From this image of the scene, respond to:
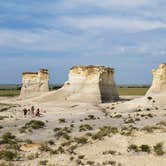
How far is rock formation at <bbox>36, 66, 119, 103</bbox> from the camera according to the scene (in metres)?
Answer: 61.1

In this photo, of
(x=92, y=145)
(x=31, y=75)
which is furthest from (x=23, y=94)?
(x=92, y=145)

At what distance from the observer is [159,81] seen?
57.3m

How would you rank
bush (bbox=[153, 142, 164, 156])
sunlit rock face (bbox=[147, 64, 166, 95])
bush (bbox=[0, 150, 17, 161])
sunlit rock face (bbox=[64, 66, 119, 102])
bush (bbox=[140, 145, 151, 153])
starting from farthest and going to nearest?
sunlit rock face (bbox=[64, 66, 119, 102]), sunlit rock face (bbox=[147, 64, 166, 95]), bush (bbox=[140, 145, 151, 153]), bush (bbox=[0, 150, 17, 161]), bush (bbox=[153, 142, 164, 156])

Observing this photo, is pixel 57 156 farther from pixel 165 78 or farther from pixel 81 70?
pixel 81 70

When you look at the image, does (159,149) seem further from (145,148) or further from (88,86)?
(88,86)

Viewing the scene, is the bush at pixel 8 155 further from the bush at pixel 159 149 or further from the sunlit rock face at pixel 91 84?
the sunlit rock face at pixel 91 84

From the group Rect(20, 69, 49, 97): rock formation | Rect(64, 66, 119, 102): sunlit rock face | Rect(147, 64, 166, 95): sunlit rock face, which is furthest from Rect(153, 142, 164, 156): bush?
Rect(20, 69, 49, 97): rock formation

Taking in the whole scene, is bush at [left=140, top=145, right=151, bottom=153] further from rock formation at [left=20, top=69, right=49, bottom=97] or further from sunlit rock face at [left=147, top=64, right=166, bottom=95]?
rock formation at [left=20, top=69, right=49, bottom=97]

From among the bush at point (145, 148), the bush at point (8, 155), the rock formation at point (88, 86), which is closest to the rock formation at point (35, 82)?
the rock formation at point (88, 86)

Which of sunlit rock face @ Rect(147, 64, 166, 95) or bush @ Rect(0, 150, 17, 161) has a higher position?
sunlit rock face @ Rect(147, 64, 166, 95)

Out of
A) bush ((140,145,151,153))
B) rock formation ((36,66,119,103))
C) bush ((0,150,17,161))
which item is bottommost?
bush ((0,150,17,161))

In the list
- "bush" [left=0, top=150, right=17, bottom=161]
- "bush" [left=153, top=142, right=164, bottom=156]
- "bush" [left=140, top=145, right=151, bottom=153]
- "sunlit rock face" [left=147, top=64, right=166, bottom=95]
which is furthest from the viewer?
"sunlit rock face" [left=147, top=64, right=166, bottom=95]

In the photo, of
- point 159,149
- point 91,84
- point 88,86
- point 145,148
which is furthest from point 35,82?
point 159,149

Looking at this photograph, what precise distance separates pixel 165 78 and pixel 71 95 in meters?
14.3
